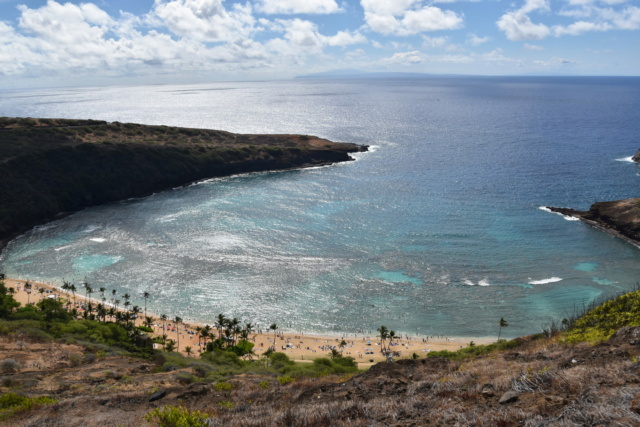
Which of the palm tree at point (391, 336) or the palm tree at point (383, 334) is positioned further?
the palm tree at point (383, 334)

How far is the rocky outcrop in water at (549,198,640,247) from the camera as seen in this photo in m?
81.2

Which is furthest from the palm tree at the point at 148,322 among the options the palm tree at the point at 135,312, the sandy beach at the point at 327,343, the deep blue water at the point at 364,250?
the deep blue water at the point at 364,250

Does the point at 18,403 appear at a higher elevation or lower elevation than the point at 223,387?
higher

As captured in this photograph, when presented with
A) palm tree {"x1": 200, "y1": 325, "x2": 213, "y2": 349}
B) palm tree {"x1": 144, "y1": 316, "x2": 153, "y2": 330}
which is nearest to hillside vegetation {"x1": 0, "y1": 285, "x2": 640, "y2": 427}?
palm tree {"x1": 200, "y1": 325, "x2": 213, "y2": 349}

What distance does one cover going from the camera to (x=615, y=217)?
85.6 m

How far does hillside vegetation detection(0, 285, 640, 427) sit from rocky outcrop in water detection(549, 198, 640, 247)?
2083 inches

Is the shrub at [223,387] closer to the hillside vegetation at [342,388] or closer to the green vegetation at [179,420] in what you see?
the hillside vegetation at [342,388]

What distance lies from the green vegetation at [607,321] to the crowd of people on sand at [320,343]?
2039 cm

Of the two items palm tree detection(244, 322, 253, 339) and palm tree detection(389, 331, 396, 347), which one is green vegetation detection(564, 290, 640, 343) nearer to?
palm tree detection(389, 331, 396, 347)

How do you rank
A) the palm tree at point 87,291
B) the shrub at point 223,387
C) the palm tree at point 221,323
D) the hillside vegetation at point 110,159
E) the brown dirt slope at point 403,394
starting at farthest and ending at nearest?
the hillside vegetation at point 110,159
the palm tree at point 87,291
the palm tree at point 221,323
the shrub at point 223,387
the brown dirt slope at point 403,394

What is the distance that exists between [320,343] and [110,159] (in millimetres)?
97790

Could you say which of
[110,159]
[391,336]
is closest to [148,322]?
[391,336]

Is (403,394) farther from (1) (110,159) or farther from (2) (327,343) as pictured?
(1) (110,159)

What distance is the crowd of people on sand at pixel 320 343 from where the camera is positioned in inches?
2172
